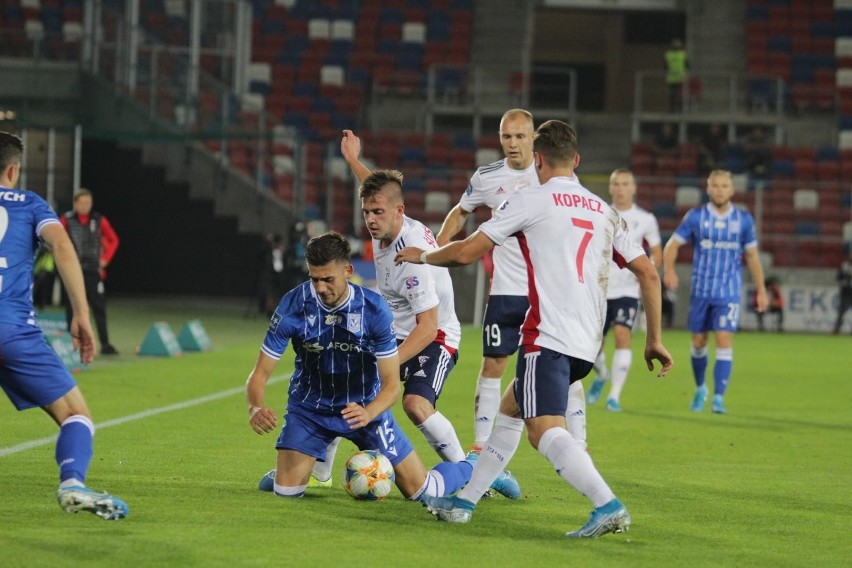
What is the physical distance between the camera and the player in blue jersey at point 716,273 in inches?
516

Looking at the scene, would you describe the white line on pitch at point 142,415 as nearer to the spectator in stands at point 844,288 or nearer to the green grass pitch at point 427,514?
the green grass pitch at point 427,514

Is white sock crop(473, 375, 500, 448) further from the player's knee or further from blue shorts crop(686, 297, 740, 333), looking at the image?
blue shorts crop(686, 297, 740, 333)

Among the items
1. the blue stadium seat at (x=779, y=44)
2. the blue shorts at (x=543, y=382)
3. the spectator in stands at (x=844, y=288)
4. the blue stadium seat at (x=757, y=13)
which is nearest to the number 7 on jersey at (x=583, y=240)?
the blue shorts at (x=543, y=382)

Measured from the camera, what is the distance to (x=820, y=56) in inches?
1403

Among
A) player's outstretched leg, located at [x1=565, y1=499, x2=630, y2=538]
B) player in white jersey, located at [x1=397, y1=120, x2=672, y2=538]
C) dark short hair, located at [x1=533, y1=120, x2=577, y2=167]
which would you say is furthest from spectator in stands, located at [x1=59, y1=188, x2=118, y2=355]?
player's outstretched leg, located at [x1=565, y1=499, x2=630, y2=538]

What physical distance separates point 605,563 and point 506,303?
2.88 meters

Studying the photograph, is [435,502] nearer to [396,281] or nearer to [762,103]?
[396,281]

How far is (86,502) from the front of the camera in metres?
6.19

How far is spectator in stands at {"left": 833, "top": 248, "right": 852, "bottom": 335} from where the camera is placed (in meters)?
27.3

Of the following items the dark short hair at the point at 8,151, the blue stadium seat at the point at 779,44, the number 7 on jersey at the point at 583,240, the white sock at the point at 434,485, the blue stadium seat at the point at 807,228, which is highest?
the blue stadium seat at the point at 779,44

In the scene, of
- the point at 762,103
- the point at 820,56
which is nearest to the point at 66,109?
the point at 762,103

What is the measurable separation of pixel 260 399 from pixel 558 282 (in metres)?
1.61

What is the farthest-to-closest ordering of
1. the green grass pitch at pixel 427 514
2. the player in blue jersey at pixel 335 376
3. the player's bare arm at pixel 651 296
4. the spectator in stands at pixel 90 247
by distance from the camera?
the spectator in stands at pixel 90 247
the player in blue jersey at pixel 335 376
the player's bare arm at pixel 651 296
the green grass pitch at pixel 427 514

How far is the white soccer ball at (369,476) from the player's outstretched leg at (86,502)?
1.48 metres
